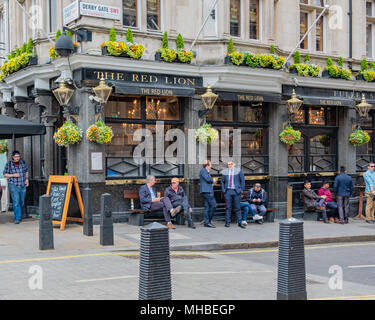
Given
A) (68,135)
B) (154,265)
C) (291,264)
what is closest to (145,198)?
(68,135)

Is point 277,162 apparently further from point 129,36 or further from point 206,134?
point 129,36

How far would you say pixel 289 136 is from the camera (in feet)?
57.1

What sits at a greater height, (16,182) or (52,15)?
(52,15)

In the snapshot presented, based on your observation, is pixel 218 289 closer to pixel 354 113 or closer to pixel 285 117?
pixel 285 117

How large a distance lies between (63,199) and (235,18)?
310 inches

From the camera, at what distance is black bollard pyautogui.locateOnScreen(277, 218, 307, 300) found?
6.73 metres

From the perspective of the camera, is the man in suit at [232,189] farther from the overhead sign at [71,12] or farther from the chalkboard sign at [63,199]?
the overhead sign at [71,12]

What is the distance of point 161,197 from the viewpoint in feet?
49.5

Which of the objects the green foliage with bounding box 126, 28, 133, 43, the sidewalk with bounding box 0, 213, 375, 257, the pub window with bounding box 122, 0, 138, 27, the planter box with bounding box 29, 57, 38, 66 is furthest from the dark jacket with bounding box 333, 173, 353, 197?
the planter box with bounding box 29, 57, 38, 66

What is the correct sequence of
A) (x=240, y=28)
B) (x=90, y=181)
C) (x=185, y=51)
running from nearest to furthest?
(x=90, y=181)
(x=185, y=51)
(x=240, y=28)

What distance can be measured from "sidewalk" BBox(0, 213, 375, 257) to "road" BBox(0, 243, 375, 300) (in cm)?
50

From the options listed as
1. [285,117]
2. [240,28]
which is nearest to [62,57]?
[240,28]

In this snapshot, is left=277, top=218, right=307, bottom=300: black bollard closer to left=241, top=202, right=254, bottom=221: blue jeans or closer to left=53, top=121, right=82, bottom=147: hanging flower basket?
left=53, top=121, right=82, bottom=147: hanging flower basket
